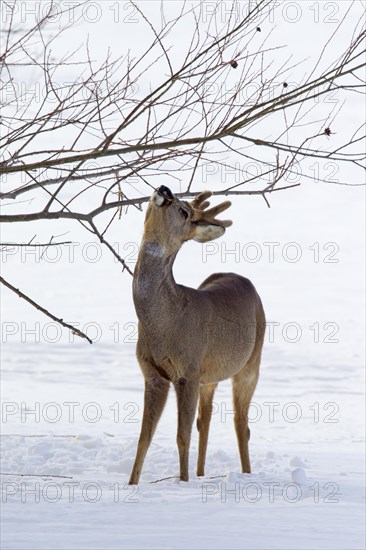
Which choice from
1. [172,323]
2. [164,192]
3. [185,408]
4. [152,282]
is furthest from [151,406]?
[164,192]

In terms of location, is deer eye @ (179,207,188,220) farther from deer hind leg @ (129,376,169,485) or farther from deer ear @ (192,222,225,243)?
deer hind leg @ (129,376,169,485)

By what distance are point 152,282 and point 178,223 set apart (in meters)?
0.48

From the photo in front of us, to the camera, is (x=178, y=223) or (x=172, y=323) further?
(x=172, y=323)

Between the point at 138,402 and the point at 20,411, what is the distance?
5.93ft

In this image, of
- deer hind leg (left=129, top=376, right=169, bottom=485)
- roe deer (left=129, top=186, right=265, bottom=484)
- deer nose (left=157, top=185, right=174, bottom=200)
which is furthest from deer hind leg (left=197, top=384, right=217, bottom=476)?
deer nose (left=157, top=185, right=174, bottom=200)

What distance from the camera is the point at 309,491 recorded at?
7.38m

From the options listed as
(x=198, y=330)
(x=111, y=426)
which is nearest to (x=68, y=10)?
(x=198, y=330)

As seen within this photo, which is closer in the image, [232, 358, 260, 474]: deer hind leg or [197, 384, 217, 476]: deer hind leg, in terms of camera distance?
[197, 384, 217, 476]: deer hind leg

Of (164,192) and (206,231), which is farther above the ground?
(164,192)

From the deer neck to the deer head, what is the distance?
83 millimetres

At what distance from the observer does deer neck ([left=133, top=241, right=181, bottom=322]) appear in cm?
791

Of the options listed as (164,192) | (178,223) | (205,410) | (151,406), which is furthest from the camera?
(205,410)

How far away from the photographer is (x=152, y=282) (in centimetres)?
797

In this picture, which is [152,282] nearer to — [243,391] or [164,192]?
[164,192]
